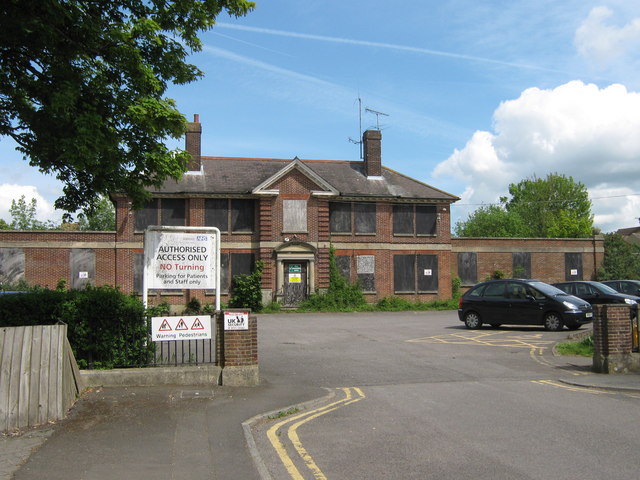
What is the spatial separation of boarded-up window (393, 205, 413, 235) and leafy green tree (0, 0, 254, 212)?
22.9m

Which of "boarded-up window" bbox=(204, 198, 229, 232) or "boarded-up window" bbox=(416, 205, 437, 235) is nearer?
"boarded-up window" bbox=(204, 198, 229, 232)

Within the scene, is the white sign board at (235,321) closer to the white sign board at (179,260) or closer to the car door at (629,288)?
the white sign board at (179,260)

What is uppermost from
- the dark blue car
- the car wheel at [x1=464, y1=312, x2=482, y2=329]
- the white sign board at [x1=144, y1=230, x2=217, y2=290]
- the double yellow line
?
the white sign board at [x1=144, y1=230, x2=217, y2=290]

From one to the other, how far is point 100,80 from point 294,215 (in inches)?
851

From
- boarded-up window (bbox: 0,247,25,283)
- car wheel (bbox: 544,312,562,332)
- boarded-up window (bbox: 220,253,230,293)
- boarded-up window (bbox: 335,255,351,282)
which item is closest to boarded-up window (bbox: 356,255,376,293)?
boarded-up window (bbox: 335,255,351,282)

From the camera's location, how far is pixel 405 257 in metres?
33.7

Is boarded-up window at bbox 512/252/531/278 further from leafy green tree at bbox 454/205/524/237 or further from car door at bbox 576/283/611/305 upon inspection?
leafy green tree at bbox 454/205/524/237

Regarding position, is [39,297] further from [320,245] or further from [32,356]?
[320,245]

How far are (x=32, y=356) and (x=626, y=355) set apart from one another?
10543mm

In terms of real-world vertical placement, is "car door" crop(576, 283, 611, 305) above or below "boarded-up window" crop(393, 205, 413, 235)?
below

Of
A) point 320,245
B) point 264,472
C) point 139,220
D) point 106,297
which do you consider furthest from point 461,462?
point 139,220

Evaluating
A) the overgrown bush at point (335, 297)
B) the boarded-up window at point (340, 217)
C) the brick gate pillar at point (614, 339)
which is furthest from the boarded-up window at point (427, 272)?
the brick gate pillar at point (614, 339)

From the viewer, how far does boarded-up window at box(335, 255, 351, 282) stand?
32.5 m

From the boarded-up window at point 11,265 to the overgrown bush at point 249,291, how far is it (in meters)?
11.1
